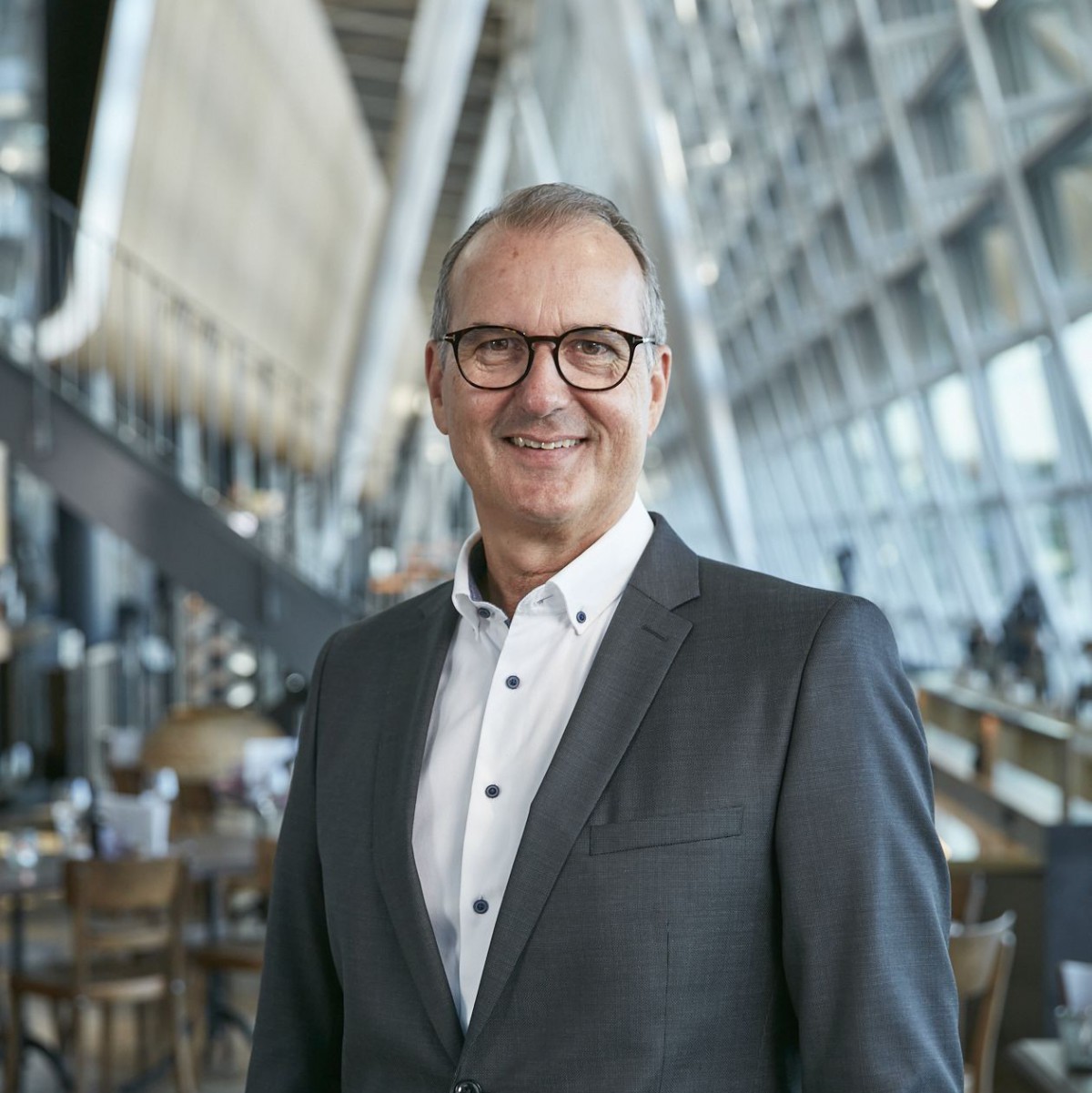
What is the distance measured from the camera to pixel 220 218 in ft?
42.3

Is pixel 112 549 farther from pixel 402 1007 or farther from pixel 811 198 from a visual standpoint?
pixel 402 1007

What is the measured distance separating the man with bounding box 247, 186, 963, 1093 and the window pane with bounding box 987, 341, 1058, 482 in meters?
8.40

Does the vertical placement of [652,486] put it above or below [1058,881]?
above

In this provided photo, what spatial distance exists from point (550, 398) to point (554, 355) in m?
0.04

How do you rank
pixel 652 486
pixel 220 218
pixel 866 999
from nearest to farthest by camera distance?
pixel 866 999, pixel 220 218, pixel 652 486

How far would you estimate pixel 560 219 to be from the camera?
141 cm

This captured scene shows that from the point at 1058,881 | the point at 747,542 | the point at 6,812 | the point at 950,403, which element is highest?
the point at 950,403

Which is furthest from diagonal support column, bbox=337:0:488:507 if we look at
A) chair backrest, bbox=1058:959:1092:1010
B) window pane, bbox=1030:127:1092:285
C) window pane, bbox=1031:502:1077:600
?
chair backrest, bbox=1058:959:1092:1010

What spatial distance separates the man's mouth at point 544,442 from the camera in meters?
1.40

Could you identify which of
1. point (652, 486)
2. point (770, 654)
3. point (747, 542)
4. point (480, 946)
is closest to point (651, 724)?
point (770, 654)

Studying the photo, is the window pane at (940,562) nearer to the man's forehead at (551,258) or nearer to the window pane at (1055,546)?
the window pane at (1055,546)

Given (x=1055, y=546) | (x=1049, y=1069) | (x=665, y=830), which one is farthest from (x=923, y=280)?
(x=665, y=830)

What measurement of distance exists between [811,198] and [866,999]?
14.3 m

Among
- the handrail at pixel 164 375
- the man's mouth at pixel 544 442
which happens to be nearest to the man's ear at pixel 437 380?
the man's mouth at pixel 544 442
